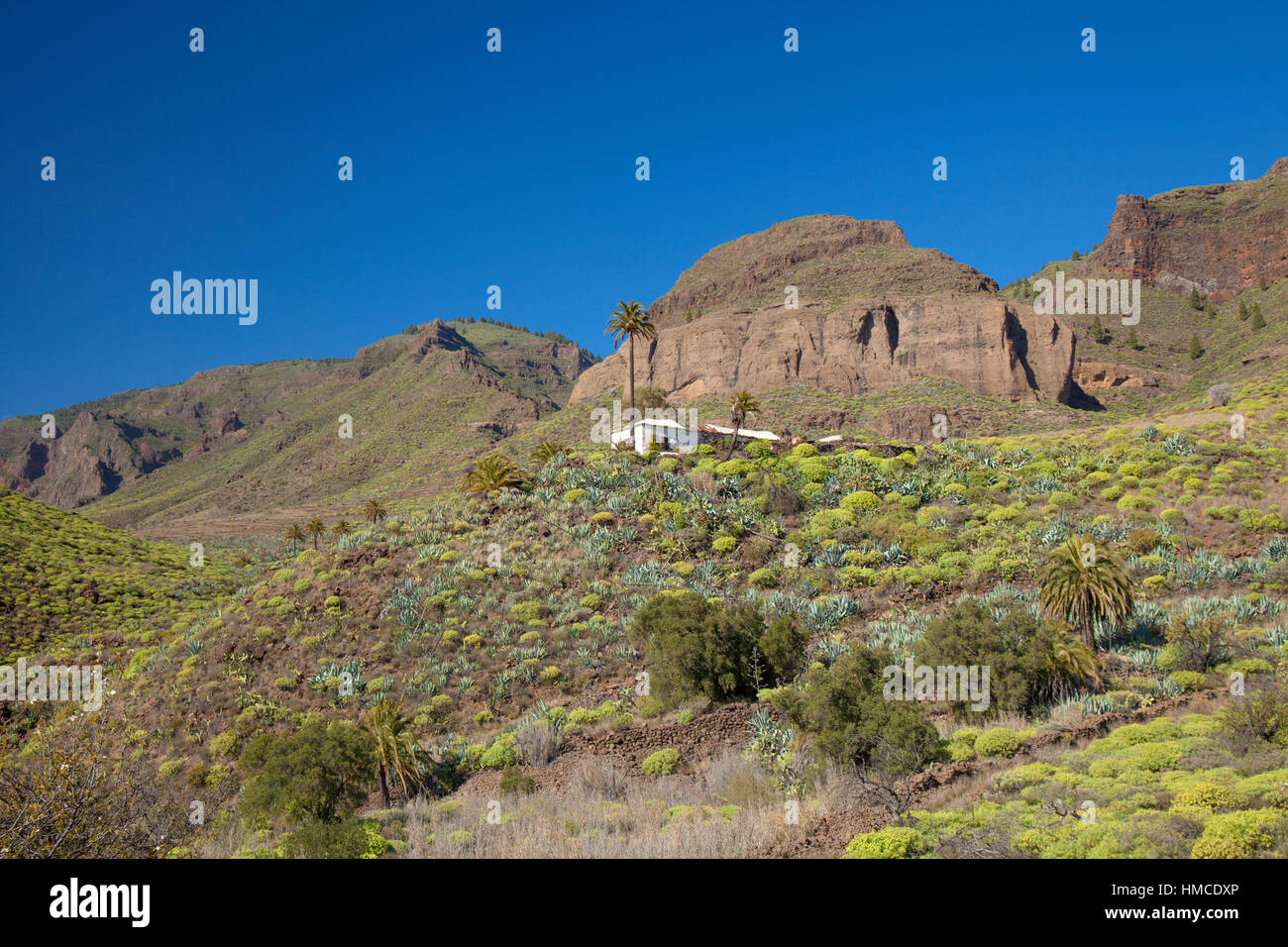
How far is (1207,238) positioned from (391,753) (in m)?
145

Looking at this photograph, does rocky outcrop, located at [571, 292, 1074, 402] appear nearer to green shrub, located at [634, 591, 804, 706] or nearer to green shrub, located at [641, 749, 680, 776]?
green shrub, located at [634, 591, 804, 706]

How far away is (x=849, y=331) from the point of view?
88312mm

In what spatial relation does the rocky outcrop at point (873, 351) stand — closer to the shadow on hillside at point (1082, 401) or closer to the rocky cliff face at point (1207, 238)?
the shadow on hillside at point (1082, 401)

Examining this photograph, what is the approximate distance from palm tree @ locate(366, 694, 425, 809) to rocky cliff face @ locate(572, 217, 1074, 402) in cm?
7914

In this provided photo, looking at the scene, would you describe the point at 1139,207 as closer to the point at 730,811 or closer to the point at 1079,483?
the point at 1079,483

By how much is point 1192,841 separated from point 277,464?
122196 mm

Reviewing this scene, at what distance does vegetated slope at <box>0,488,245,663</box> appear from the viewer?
30484mm

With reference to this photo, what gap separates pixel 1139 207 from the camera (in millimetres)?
119188

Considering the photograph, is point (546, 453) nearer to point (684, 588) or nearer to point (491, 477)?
point (491, 477)

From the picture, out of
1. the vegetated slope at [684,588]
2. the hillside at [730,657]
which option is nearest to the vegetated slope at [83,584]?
the hillside at [730,657]

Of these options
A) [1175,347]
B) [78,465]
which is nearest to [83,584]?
[1175,347]


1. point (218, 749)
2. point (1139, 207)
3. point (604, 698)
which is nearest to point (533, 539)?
point (604, 698)

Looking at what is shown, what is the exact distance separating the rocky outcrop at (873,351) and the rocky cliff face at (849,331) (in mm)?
140

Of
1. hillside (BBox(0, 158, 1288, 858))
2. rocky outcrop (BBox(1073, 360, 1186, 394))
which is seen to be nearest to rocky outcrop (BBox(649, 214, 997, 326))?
rocky outcrop (BBox(1073, 360, 1186, 394))
